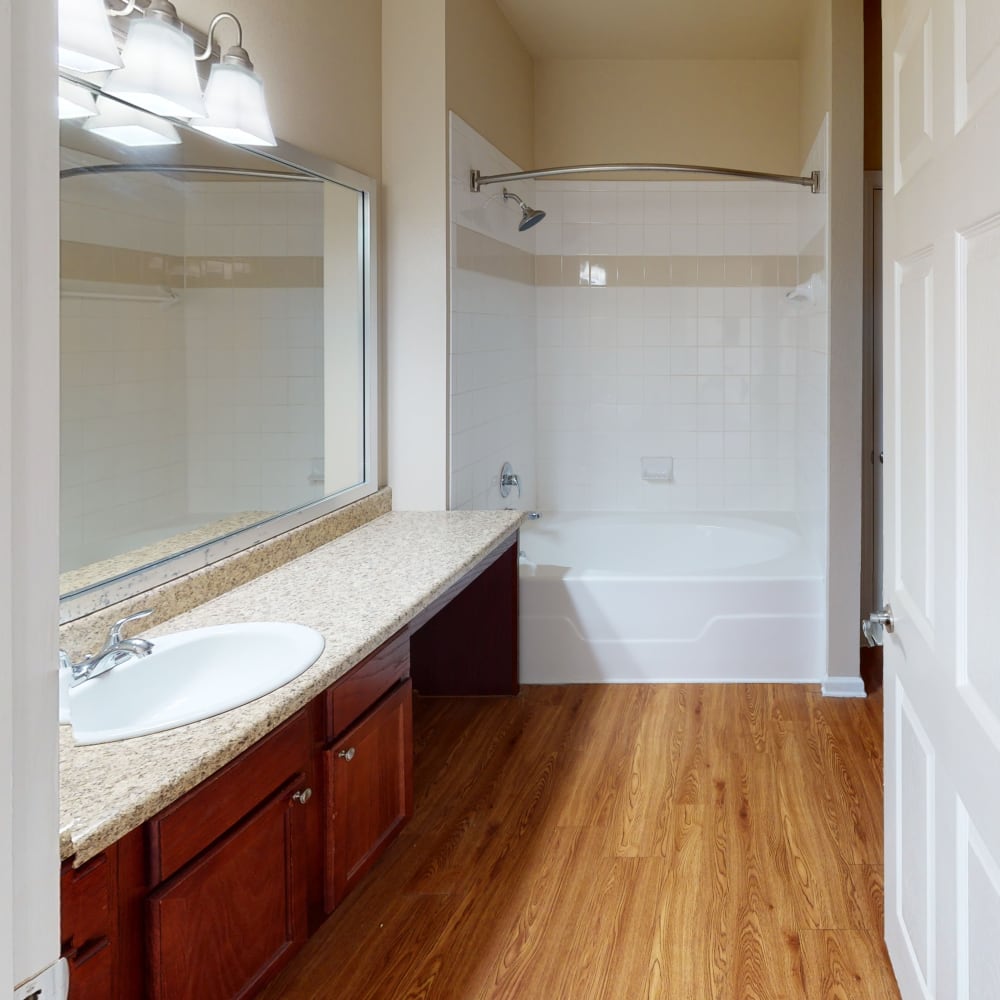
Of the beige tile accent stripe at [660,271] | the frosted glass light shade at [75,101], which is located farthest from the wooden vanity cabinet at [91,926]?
the beige tile accent stripe at [660,271]

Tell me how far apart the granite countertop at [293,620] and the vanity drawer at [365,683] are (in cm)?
7

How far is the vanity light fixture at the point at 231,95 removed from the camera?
2389 mm

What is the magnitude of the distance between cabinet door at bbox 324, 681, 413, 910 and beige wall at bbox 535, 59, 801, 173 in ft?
11.7

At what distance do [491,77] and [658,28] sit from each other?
880mm

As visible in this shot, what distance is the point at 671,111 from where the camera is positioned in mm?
5223

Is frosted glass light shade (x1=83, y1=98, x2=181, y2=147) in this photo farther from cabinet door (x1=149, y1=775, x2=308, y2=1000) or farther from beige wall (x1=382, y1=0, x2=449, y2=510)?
beige wall (x1=382, y1=0, x2=449, y2=510)

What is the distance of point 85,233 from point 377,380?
1.76m

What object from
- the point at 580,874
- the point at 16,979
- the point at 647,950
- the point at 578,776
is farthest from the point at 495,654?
the point at 16,979

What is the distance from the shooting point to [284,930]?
189cm

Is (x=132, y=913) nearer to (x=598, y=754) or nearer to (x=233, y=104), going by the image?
A: (x=233, y=104)

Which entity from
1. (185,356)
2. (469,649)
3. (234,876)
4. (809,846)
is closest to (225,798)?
(234,876)

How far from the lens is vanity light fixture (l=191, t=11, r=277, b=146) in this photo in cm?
239

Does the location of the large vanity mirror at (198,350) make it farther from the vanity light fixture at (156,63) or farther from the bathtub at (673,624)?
the bathtub at (673,624)

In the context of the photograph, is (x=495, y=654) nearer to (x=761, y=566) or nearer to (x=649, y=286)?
(x=761, y=566)
